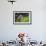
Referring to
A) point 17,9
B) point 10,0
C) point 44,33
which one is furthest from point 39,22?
point 10,0

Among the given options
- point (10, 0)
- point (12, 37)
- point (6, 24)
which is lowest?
point (12, 37)

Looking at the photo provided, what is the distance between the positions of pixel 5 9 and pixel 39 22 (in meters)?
1.52

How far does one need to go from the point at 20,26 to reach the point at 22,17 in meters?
0.38

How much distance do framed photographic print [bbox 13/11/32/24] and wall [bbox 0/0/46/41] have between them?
12cm

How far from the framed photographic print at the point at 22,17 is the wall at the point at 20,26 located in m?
0.12

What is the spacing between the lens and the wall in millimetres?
5746

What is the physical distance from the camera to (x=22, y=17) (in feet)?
19.0

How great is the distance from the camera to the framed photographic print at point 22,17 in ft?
18.9

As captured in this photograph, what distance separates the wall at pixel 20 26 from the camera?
575cm

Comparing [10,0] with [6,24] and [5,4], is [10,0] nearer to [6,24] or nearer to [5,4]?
[5,4]

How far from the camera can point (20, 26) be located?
18.9ft

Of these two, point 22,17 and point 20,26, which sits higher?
point 22,17

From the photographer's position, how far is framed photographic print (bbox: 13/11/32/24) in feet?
18.9

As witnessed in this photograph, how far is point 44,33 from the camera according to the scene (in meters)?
5.77
